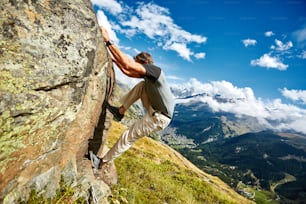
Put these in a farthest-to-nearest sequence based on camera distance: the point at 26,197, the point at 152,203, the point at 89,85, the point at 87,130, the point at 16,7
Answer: the point at 152,203 < the point at 87,130 < the point at 89,85 < the point at 26,197 < the point at 16,7

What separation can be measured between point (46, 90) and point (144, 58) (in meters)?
4.07

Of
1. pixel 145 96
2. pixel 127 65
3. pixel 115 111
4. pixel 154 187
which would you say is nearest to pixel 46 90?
pixel 127 65

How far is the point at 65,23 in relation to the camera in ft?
26.8

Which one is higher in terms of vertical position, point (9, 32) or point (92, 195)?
point (9, 32)

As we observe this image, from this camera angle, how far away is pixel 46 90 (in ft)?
24.5

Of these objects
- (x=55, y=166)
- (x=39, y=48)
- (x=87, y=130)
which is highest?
(x=39, y=48)

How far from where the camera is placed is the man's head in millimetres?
9952

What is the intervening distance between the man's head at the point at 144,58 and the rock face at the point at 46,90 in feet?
4.14

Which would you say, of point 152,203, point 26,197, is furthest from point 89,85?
point 152,203

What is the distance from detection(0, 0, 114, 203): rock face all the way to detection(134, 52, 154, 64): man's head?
1.26m

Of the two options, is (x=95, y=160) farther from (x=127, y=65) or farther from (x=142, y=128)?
(x=127, y=65)

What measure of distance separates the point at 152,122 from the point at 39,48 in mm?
5350

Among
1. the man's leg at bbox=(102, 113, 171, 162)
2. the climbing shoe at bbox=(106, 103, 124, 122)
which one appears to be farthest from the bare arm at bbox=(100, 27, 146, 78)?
the climbing shoe at bbox=(106, 103, 124, 122)

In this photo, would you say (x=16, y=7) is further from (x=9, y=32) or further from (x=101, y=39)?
(x=101, y=39)
